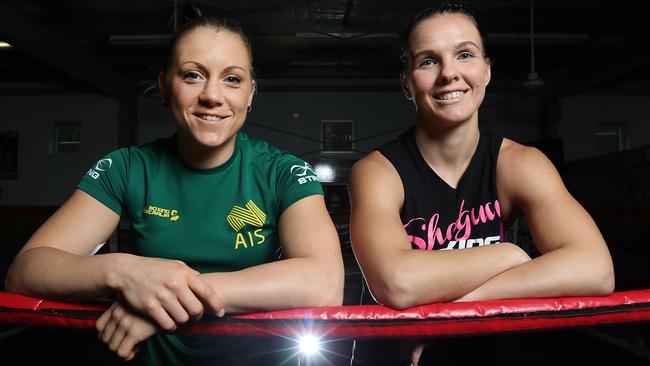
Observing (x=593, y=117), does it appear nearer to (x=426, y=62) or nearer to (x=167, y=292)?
(x=426, y=62)

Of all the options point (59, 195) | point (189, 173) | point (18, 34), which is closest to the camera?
point (189, 173)

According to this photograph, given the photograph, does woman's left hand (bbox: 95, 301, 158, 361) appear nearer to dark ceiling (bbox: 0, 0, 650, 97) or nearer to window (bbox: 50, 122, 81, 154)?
dark ceiling (bbox: 0, 0, 650, 97)

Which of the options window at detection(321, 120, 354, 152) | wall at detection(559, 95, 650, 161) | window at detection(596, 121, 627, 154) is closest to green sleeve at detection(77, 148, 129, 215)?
window at detection(321, 120, 354, 152)

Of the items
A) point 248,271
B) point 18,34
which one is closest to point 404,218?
point 248,271

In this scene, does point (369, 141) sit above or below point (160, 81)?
above

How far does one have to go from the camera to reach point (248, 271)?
2.83 ft

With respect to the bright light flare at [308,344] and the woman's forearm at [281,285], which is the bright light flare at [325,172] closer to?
the woman's forearm at [281,285]

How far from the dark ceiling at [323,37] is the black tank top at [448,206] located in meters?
5.02

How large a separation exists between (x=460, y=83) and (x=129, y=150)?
0.83 m

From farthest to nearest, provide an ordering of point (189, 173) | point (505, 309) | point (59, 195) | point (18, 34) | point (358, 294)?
point (59, 195) → point (18, 34) → point (358, 294) → point (189, 173) → point (505, 309)

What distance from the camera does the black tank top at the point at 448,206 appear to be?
1.22 m

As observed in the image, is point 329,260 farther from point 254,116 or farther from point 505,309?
point 254,116

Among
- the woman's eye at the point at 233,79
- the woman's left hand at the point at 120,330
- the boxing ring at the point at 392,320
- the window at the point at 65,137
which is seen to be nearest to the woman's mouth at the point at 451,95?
the woman's eye at the point at 233,79

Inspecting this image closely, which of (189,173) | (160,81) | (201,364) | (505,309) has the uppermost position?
(160,81)
